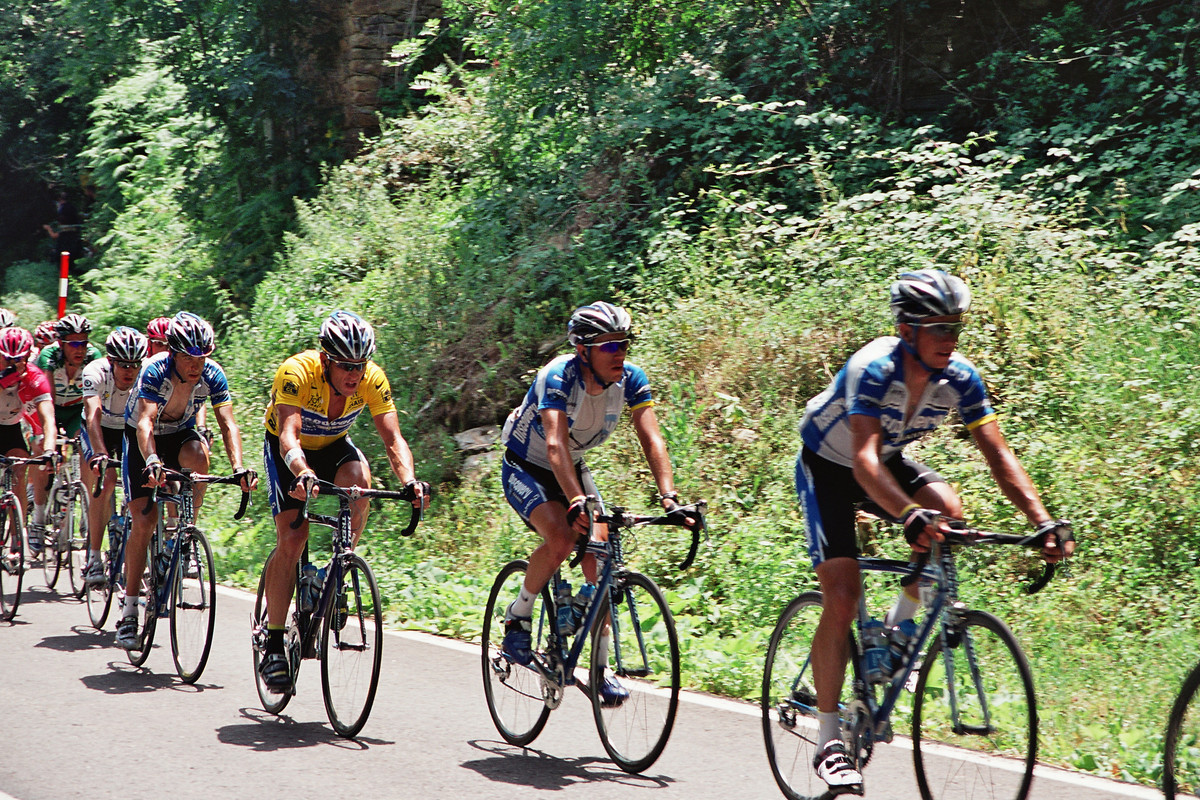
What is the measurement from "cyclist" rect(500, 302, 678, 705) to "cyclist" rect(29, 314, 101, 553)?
6267 millimetres

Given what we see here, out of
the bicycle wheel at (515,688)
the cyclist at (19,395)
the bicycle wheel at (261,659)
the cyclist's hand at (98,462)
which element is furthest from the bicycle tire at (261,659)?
the cyclist at (19,395)

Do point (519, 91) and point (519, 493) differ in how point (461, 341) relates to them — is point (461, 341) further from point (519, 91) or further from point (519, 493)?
point (519, 493)

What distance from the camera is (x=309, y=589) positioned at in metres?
6.74

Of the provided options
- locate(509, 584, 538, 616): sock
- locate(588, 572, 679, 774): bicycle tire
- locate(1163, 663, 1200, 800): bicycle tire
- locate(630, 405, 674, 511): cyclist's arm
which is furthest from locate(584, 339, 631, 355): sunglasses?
locate(1163, 663, 1200, 800): bicycle tire

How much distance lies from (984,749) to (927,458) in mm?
4558

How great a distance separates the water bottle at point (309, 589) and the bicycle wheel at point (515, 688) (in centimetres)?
96

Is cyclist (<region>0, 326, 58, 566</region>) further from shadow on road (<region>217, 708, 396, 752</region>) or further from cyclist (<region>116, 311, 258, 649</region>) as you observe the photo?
shadow on road (<region>217, 708, 396, 752</region>)

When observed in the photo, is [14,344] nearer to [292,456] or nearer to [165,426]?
[165,426]

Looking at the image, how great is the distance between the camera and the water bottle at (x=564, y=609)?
6.17m

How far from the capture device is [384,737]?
6.53 metres

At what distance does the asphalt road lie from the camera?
5.60m

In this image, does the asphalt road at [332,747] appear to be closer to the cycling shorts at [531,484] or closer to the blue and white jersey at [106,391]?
the cycling shorts at [531,484]

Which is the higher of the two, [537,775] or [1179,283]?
[1179,283]

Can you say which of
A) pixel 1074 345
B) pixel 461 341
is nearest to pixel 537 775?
pixel 1074 345
